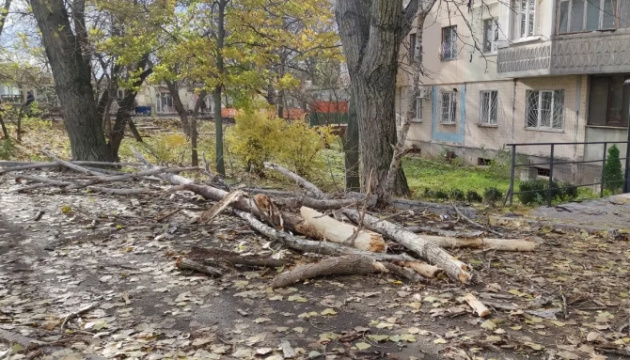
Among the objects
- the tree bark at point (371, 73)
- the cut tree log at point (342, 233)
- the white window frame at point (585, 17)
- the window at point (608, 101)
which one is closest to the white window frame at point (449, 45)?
the white window frame at point (585, 17)

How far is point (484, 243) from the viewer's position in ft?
20.0

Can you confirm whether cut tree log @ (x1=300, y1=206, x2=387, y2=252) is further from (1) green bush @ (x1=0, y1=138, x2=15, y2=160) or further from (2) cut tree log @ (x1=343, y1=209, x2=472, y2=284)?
(1) green bush @ (x1=0, y1=138, x2=15, y2=160)

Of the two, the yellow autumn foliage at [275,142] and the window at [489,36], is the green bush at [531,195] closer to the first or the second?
the yellow autumn foliage at [275,142]

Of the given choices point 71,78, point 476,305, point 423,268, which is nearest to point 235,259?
point 423,268

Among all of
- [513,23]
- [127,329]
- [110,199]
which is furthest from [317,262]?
[513,23]

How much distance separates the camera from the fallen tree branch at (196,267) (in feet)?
17.1

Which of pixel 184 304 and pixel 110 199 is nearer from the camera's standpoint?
pixel 184 304

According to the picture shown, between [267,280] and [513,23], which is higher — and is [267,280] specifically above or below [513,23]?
below

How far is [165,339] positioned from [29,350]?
2.80 ft

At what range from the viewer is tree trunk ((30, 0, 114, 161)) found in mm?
12617

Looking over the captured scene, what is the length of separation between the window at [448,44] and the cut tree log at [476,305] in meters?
22.2

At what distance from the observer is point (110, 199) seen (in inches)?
354

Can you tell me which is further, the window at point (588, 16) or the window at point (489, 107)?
the window at point (489, 107)

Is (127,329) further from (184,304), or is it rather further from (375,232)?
(375,232)
